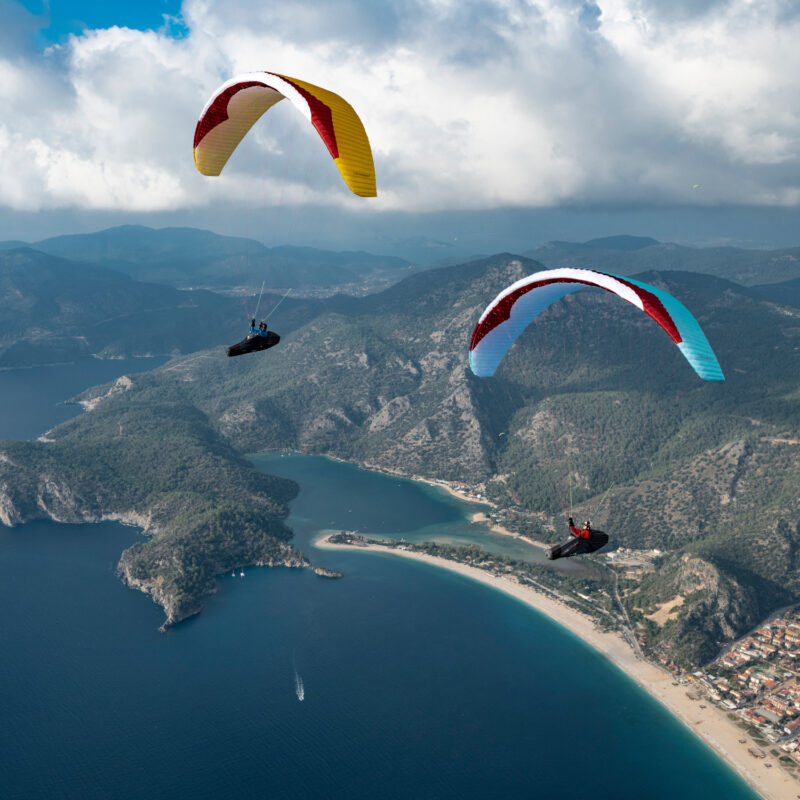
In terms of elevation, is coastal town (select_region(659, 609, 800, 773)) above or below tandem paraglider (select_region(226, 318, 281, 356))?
below

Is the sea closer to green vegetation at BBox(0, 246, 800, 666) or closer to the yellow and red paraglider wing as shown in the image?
green vegetation at BBox(0, 246, 800, 666)

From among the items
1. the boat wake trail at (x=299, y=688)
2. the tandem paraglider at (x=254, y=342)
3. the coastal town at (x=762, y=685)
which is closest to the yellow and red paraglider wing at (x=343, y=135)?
the tandem paraglider at (x=254, y=342)

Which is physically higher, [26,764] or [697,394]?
[697,394]

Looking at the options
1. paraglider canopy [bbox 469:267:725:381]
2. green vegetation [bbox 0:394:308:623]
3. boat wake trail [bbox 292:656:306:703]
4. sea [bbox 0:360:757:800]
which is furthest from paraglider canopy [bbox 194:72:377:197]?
green vegetation [bbox 0:394:308:623]

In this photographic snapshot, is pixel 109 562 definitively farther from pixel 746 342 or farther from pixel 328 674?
pixel 746 342

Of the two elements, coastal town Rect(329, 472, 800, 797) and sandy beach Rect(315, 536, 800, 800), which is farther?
coastal town Rect(329, 472, 800, 797)

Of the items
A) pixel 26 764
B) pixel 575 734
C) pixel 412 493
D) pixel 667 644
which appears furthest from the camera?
pixel 412 493

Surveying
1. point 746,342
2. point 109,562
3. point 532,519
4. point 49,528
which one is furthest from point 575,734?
point 746,342
